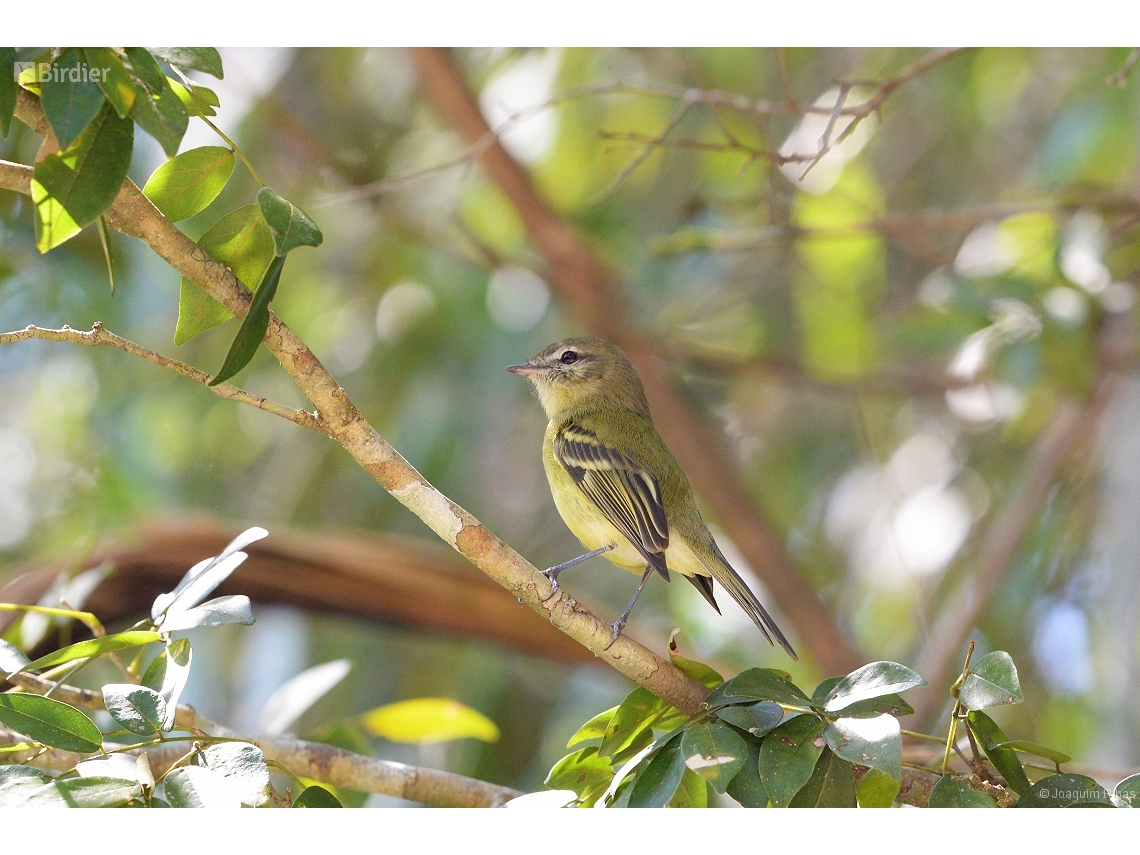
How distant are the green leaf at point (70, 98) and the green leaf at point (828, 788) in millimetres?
1017

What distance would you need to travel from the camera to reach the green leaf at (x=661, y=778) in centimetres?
114

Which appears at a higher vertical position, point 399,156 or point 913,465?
point 399,156

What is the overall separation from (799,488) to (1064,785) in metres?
2.78

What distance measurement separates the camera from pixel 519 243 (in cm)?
399

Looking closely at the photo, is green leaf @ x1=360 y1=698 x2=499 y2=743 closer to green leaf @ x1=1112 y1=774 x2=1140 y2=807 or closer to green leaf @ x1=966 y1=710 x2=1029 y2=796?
green leaf @ x1=966 y1=710 x2=1029 y2=796

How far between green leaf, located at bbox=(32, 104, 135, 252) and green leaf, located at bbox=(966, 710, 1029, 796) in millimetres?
1095

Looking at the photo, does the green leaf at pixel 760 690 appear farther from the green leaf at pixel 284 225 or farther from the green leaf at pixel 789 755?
the green leaf at pixel 284 225

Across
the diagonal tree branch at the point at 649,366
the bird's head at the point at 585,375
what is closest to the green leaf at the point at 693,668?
the bird's head at the point at 585,375

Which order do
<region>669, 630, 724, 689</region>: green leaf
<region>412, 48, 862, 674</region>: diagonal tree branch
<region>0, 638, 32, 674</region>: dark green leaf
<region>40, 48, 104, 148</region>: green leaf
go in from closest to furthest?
1. <region>40, 48, 104, 148</region>: green leaf
2. <region>0, 638, 32, 674</region>: dark green leaf
3. <region>669, 630, 724, 689</region>: green leaf
4. <region>412, 48, 862, 674</region>: diagonal tree branch

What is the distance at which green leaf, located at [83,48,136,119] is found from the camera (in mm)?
1037

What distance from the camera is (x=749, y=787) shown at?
1162 millimetres

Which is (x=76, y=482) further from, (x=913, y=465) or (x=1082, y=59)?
(x=1082, y=59)

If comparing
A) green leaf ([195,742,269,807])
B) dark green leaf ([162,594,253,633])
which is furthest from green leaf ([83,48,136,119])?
green leaf ([195,742,269,807])

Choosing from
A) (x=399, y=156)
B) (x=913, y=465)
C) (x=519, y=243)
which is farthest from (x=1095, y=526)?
(x=399, y=156)
